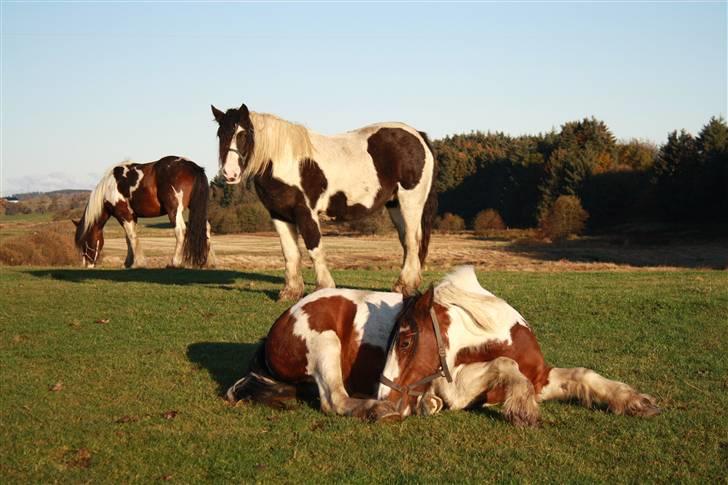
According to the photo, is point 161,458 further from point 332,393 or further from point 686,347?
point 686,347

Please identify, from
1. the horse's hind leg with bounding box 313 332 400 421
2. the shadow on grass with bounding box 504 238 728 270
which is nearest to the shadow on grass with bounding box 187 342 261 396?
the horse's hind leg with bounding box 313 332 400 421

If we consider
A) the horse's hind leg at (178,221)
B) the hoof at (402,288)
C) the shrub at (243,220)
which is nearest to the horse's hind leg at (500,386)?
the hoof at (402,288)

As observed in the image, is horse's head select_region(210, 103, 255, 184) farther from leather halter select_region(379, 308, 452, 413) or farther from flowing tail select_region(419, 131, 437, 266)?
leather halter select_region(379, 308, 452, 413)

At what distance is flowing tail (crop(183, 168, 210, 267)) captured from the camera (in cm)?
1777

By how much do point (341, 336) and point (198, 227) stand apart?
1190 centimetres

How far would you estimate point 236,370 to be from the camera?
26.3 ft

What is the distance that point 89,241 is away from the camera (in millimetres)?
19062

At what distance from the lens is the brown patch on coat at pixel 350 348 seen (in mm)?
6348

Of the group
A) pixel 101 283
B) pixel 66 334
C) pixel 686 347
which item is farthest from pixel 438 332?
pixel 101 283

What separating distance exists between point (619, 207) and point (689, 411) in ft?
155

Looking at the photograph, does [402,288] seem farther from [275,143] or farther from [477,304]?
[477,304]

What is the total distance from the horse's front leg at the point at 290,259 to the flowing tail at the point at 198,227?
5551mm

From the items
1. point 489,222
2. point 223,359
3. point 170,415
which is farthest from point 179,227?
point 489,222

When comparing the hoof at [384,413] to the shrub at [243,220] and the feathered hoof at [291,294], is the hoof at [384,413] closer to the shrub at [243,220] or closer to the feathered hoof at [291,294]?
the feathered hoof at [291,294]
